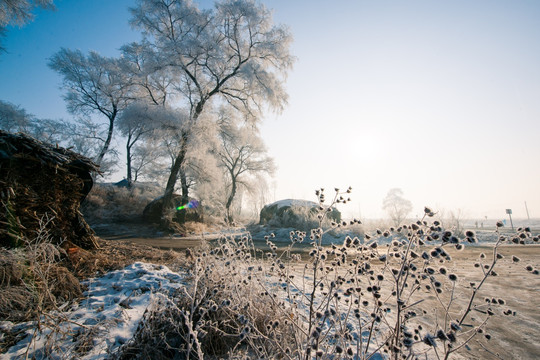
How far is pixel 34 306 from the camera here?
178 centimetres

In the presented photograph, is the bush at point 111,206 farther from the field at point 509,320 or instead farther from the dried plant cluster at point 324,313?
the field at point 509,320

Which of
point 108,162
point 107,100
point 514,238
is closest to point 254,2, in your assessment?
point 107,100

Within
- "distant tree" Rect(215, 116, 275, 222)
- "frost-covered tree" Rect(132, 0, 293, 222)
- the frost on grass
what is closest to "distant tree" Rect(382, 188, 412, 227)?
"distant tree" Rect(215, 116, 275, 222)

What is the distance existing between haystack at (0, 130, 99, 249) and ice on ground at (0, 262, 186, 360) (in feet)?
2.27

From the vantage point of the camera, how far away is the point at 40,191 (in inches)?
112

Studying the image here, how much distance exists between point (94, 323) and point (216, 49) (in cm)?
1408

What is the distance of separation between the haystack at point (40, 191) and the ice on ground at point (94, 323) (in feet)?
2.27

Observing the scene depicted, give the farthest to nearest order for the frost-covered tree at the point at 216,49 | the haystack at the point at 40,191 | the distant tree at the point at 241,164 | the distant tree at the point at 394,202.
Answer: the distant tree at the point at 394,202 → the distant tree at the point at 241,164 → the frost-covered tree at the point at 216,49 → the haystack at the point at 40,191

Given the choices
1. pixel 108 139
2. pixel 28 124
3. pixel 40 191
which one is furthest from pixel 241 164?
pixel 40 191

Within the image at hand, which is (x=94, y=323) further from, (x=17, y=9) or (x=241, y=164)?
(x=241, y=164)

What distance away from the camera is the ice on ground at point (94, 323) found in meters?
1.49

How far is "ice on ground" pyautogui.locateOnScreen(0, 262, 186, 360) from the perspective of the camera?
1.49m

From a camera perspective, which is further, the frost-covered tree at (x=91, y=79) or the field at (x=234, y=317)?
the frost-covered tree at (x=91, y=79)

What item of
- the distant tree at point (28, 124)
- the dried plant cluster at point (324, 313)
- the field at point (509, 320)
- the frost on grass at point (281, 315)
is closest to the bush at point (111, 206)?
the distant tree at point (28, 124)
